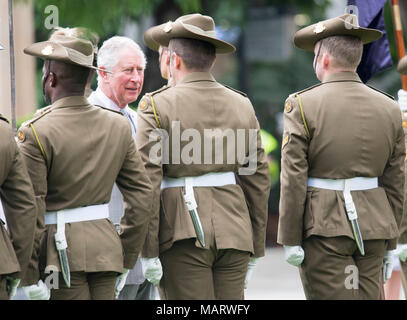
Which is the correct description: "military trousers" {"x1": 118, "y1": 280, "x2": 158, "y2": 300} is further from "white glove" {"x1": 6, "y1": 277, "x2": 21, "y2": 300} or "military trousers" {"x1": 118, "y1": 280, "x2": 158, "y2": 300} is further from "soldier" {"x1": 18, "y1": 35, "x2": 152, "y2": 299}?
"white glove" {"x1": 6, "y1": 277, "x2": 21, "y2": 300}

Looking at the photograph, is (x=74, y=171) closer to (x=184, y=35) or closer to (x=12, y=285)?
(x=12, y=285)

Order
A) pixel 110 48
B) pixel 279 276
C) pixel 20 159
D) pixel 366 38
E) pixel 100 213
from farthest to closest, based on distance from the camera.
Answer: pixel 279 276 < pixel 110 48 < pixel 366 38 < pixel 100 213 < pixel 20 159

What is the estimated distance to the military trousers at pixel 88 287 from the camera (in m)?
4.96

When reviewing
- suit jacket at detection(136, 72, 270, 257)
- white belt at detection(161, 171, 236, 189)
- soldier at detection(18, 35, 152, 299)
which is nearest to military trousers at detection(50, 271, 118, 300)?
soldier at detection(18, 35, 152, 299)

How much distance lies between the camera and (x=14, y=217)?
4773mm

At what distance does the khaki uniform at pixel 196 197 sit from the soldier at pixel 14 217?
2.69ft

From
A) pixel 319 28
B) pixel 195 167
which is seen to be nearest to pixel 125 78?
pixel 195 167

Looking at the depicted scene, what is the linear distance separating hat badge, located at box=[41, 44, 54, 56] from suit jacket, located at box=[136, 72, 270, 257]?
2.23 feet

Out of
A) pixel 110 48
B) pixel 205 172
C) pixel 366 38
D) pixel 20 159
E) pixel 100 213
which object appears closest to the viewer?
pixel 20 159

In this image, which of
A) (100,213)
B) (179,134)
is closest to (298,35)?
(179,134)

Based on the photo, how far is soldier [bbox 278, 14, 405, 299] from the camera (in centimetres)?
564

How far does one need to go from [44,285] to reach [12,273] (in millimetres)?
244

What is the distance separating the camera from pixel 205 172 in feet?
17.9

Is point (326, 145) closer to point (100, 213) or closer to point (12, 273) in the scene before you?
point (100, 213)
